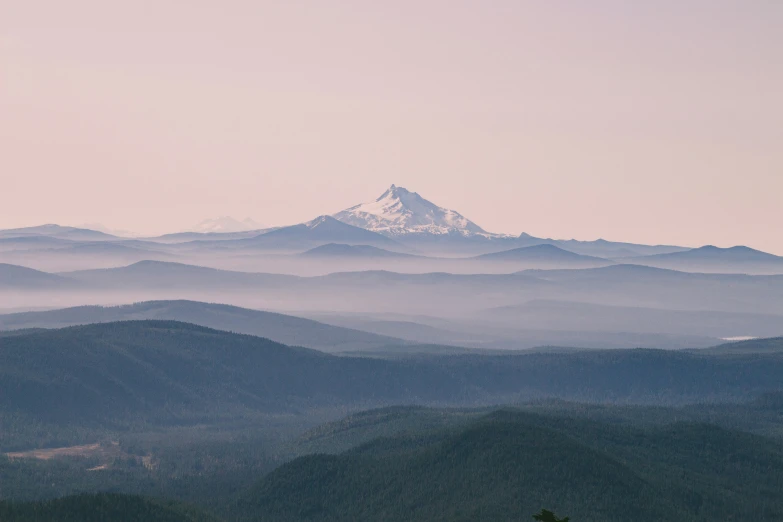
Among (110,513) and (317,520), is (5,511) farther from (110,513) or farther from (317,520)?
(317,520)

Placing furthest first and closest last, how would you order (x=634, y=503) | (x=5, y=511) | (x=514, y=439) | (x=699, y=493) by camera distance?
1. (x=514, y=439)
2. (x=699, y=493)
3. (x=634, y=503)
4. (x=5, y=511)

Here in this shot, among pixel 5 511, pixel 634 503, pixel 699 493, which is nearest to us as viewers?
pixel 5 511

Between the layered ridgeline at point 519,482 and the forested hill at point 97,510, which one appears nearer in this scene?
the forested hill at point 97,510

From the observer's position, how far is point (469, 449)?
183 metres

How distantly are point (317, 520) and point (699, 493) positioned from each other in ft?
165

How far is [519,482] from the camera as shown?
539 feet

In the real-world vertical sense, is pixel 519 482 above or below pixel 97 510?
above

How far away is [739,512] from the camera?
16350cm

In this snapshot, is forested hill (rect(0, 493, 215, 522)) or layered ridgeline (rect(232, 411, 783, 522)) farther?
layered ridgeline (rect(232, 411, 783, 522))

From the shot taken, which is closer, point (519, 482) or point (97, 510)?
point (97, 510)

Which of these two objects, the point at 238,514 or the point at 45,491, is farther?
the point at 45,491

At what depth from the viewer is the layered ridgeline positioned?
158 m

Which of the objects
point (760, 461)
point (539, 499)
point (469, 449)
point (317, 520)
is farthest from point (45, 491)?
point (760, 461)

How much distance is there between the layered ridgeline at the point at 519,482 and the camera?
158 meters
